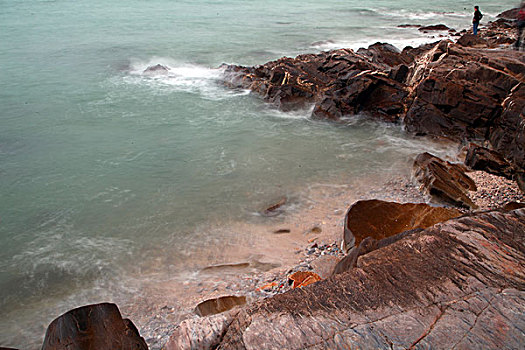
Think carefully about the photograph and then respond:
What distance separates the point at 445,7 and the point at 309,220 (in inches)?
1789

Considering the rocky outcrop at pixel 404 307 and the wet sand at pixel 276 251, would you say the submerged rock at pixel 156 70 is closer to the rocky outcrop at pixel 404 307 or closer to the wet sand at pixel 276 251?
the wet sand at pixel 276 251

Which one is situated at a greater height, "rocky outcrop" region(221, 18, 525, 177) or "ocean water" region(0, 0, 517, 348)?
"rocky outcrop" region(221, 18, 525, 177)

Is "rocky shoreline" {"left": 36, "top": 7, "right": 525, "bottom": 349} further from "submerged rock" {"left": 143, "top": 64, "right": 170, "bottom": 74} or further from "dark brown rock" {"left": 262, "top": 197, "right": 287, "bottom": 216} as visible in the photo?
"submerged rock" {"left": 143, "top": 64, "right": 170, "bottom": 74}

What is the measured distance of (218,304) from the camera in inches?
224

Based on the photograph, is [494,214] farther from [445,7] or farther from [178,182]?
[445,7]

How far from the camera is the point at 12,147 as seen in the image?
12.3m

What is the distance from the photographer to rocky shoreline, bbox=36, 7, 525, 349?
11.8 feet

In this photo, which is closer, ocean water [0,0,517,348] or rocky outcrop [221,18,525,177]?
ocean water [0,0,517,348]

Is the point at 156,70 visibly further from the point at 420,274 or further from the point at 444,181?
the point at 420,274

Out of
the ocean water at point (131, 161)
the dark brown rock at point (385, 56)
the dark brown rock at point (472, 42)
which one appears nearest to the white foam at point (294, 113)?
the ocean water at point (131, 161)

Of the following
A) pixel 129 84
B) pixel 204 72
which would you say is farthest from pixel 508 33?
pixel 129 84

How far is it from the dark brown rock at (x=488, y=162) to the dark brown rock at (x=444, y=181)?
48cm

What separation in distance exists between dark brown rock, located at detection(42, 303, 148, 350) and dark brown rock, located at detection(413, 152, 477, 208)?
6502 mm

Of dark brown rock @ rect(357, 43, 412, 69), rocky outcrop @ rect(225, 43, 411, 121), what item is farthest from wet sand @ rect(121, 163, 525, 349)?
dark brown rock @ rect(357, 43, 412, 69)
